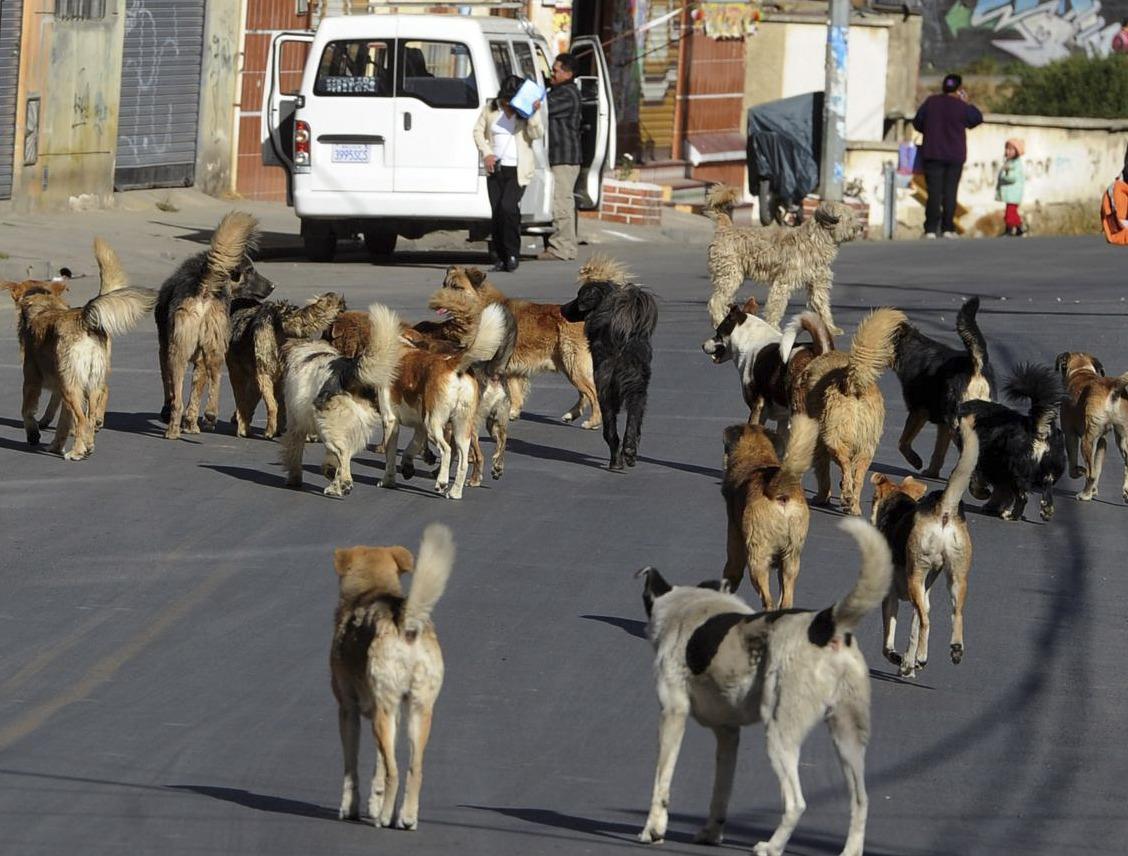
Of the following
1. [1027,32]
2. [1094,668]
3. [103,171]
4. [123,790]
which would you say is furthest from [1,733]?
[1027,32]

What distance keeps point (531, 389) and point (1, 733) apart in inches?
362

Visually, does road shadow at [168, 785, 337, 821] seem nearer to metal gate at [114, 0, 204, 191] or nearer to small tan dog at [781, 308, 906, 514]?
small tan dog at [781, 308, 906, 514]

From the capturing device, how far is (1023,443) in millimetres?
11898

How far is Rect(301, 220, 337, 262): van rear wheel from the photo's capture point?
76.8 ft

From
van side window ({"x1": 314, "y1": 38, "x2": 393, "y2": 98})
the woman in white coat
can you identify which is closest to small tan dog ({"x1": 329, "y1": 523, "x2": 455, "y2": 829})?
the woman in white coat

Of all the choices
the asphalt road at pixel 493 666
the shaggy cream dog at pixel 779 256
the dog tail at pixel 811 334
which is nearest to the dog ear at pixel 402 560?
the asphalt road at pixel 493 666

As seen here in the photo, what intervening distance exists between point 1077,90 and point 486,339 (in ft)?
137

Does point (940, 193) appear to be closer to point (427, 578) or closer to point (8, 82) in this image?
point (8, 82)

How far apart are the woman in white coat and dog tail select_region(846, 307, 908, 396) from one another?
10.8 metres

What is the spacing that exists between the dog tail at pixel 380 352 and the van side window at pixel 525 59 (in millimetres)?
12493

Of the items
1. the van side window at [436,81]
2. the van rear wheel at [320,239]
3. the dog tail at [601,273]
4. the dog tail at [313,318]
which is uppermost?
the van side window at [436,81]

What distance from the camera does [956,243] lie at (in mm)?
29844

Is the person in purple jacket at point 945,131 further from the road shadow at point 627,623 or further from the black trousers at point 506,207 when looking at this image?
the road shadow at point 627,623

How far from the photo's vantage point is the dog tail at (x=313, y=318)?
1286cm
